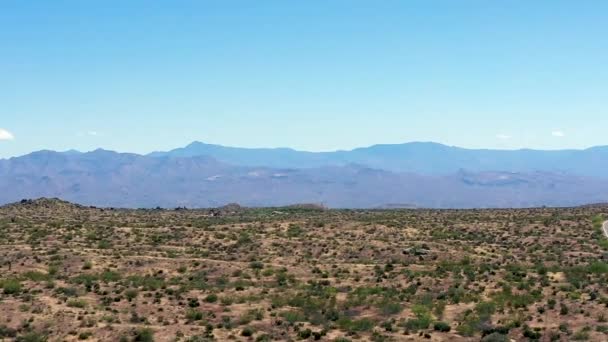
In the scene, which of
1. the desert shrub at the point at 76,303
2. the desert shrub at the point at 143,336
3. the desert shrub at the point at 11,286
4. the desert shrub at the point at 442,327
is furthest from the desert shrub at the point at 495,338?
the desert shrub at the point at 11,286

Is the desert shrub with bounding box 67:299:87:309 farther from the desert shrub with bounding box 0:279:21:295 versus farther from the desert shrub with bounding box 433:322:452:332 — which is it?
the desert shrub with bounding box 433:322:452:332

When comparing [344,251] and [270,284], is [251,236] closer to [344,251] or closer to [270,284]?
[344,251]

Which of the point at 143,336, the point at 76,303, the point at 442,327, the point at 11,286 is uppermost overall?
the point at 11,286

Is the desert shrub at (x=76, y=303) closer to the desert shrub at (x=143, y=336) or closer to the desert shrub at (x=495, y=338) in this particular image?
the desert shrub at (x=143, y=336)

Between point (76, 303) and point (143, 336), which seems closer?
point (143, 336)

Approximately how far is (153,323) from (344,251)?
89.8 ft

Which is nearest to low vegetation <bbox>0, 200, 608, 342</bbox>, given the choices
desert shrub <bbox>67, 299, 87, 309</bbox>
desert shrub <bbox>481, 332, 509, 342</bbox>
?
desert shrub <bbox>67, 299, 87, 309</bbox>

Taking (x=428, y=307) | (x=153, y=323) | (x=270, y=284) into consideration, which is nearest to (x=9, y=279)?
(x=153, y=323)

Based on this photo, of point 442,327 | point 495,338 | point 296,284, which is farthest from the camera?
point 296,284

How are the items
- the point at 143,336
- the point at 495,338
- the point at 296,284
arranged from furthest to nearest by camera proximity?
the point at 296,284
the point at 143,336
the point at 495,338

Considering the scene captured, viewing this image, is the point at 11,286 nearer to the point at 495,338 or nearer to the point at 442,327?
the point at 442,327

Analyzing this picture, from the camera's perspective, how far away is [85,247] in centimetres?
5422

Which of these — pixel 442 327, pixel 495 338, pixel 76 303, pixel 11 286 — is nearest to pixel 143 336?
pixel 76 303

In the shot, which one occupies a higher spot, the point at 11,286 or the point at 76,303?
the point at 11,286
